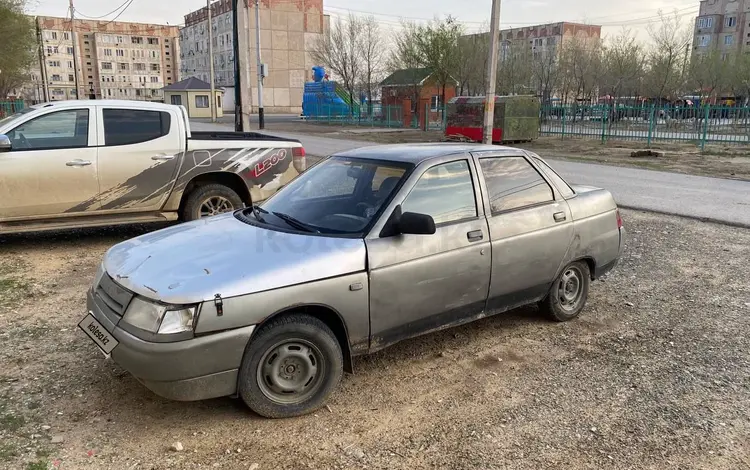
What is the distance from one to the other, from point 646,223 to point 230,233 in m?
7.44

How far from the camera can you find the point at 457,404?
3709 millimetres

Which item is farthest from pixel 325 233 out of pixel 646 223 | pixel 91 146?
pixel 646 223

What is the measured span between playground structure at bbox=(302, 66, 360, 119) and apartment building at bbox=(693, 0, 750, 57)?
2973 inches

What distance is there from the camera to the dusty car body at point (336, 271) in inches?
126

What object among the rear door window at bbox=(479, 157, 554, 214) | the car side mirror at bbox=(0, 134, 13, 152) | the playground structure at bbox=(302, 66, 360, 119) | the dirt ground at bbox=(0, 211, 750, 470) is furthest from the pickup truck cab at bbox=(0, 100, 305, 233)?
the playground structure at bbox=(302, 66, 360, 119)

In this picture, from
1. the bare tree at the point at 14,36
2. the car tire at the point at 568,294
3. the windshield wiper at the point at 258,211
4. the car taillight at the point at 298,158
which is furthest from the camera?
the bare tree at the point at 14,36

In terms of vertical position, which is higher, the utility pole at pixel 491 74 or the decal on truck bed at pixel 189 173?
the utility pole at pixel 491 74

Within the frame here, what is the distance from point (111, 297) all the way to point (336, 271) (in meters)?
1.33

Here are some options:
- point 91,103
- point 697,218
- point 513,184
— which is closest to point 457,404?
point 513,184

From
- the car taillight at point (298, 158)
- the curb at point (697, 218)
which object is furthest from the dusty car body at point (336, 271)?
the curb at point (697, 218)

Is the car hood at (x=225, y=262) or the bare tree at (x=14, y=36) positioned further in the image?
the bare tree at (x=14, y=36)

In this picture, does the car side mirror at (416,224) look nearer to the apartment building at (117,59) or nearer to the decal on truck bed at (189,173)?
the decal on truck bed at (189,173)

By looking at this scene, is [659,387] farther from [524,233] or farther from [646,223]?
[646,223]

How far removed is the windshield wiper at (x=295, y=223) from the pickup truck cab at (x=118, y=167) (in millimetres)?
3491
